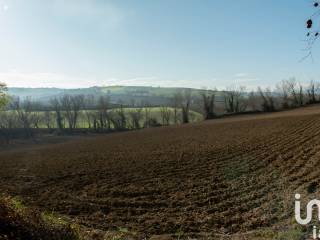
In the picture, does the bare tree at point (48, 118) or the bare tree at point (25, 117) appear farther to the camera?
the bare tree at point (48, 118)

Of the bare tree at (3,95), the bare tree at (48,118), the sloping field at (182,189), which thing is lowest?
the sloping field at (182,189)

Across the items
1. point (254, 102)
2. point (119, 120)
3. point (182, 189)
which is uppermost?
point (254, 102)

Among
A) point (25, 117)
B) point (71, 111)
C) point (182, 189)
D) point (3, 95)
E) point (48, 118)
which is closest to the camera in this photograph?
point (3, 95)

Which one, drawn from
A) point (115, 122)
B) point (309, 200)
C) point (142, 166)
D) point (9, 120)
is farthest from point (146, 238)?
point (9, 120)

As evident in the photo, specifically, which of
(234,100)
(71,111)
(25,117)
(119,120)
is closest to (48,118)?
(25,117)

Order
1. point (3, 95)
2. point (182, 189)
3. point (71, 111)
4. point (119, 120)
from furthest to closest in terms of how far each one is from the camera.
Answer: point (71, 111) → point (119, 120) → point (182, 189) → point (3, 95)

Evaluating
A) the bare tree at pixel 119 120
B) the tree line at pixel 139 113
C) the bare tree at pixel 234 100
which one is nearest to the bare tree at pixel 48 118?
Result: the tree line at pixel 139 113

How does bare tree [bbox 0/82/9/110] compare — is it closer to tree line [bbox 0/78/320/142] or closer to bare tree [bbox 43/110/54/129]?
tree line [bbox 0/78/320/142]

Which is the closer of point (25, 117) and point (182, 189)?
point (182, 189)

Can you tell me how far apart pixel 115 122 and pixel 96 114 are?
13.6m

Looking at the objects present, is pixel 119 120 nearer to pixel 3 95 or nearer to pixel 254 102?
pixel 254 102

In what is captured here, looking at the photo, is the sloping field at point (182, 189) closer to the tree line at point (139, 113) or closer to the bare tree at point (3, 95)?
the bare tree at point (3, 95)

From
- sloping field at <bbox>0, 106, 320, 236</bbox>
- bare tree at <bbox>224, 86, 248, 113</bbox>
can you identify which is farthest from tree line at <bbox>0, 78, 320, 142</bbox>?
sloping field at <bbox>0, 106, 320, 236</bbox>

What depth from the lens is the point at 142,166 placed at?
23016 millimetres
